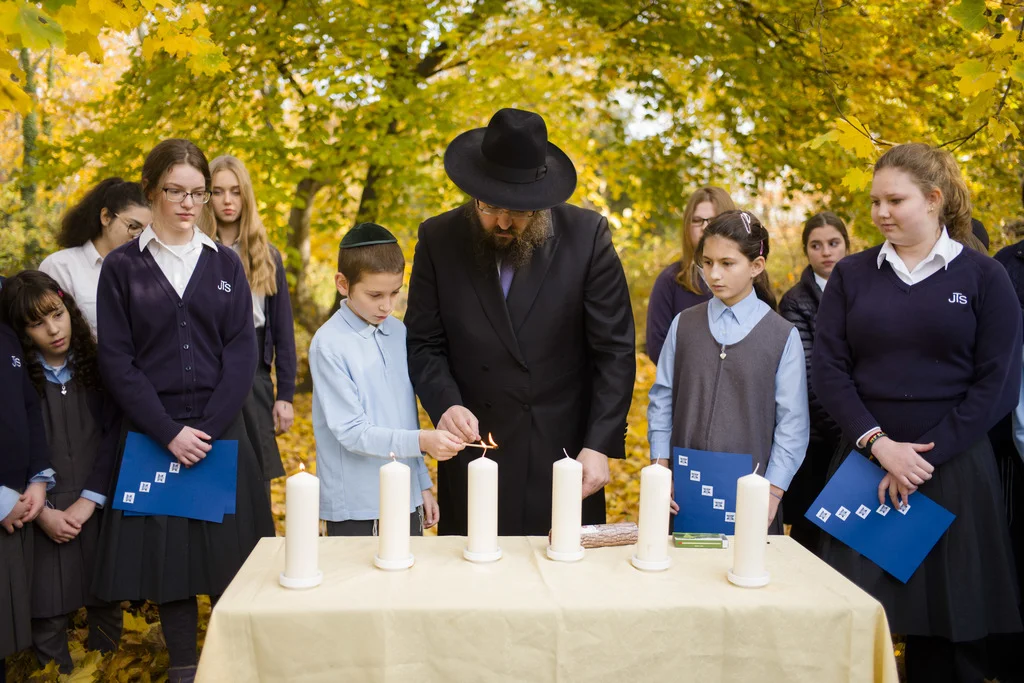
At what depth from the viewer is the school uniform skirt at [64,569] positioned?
2.97m

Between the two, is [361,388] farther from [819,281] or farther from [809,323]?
[819,281]

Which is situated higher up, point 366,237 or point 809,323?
point 366,237

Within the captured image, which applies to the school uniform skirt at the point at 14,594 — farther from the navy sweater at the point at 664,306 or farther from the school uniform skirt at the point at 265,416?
the navy sweater at the point at 664,306

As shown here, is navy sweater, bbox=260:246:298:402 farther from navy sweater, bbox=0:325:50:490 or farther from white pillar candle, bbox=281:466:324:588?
white pillar candle, bbox=281:466:324:588

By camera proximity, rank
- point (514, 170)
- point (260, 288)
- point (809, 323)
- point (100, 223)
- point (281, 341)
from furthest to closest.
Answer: point (281, 341) < point (260, 288) < point (809, 323) < point (100, 223) < point (514, 170)

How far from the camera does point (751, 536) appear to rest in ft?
6.48

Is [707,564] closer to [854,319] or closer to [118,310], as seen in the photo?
[854,319]

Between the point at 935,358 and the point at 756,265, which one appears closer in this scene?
the point at 935,358

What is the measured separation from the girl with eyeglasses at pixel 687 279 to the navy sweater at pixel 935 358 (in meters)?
1.22

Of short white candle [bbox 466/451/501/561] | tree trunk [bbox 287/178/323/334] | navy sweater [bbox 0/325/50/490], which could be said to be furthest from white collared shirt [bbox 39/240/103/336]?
tree trunk [bbox 287/178/323/334]

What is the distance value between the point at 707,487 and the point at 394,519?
118 centimetres

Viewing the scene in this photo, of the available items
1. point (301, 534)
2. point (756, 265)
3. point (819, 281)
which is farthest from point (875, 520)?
point (301, 534)

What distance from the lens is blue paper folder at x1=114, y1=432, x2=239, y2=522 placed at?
2.80m

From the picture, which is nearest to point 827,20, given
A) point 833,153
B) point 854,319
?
point 833,153
